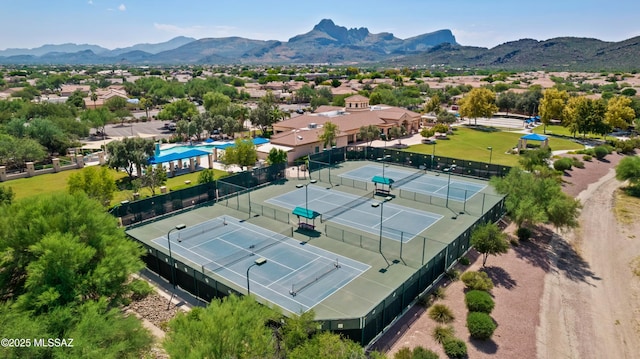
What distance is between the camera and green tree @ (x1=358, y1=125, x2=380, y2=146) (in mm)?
64375

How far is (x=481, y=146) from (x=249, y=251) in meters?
50.1

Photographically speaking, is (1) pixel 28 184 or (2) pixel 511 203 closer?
(2) pixel 511 203

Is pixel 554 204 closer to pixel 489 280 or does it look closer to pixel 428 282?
pixel 489 280

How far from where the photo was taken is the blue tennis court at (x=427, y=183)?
39875mm

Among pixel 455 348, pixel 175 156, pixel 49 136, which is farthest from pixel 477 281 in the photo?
pixel 49 136

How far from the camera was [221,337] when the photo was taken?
13344 mm

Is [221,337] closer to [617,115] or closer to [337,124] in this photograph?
[337,124]

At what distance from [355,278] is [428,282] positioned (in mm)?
4545

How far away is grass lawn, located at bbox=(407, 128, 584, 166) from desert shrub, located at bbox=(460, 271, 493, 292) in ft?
108

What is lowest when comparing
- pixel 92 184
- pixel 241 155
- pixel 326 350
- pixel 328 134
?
pixel 326 350

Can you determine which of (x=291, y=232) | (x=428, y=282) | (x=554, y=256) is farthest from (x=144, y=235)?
(x=554, y=256)

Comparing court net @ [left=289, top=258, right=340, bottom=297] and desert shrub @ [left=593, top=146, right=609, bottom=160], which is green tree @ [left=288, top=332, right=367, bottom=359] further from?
desert shrub @ [left=593, top=146, right=609, bottom=160]

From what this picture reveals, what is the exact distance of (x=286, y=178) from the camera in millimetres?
46375

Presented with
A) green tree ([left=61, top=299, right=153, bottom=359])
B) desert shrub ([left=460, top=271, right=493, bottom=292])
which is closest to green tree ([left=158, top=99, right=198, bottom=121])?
desert shrub ([left=460, top=271, right=493, bottom=292])
